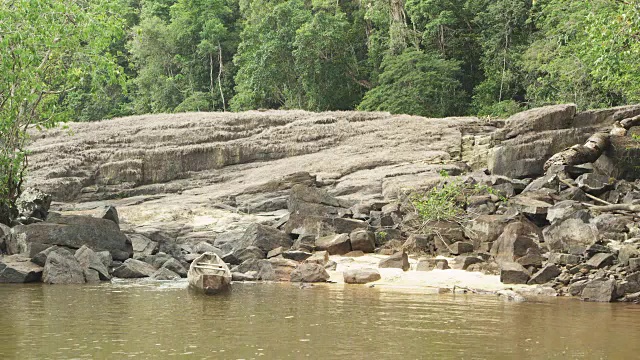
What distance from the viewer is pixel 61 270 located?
14.9 metres

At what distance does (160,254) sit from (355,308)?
806cm

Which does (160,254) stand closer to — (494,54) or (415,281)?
Result: (415,281)

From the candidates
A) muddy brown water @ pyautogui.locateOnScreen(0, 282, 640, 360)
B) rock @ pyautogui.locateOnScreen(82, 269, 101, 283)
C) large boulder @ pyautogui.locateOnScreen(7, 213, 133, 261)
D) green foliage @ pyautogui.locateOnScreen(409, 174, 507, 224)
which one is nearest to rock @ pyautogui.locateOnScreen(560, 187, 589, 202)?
green foliage @ pyautogui.locateOnScreen(409, 174, 507, 224)

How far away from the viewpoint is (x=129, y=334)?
349 inches

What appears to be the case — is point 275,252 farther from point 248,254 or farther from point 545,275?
point 545,275

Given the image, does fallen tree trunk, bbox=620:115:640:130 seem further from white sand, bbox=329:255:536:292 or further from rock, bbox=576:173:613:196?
white sand, bbox=329:255:536:292

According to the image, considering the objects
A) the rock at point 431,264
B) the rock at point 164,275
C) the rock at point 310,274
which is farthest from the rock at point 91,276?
the rock at point 431,264

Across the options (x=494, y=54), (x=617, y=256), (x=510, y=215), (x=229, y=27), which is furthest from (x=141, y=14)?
(x=617, y=256)

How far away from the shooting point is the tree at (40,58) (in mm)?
16109

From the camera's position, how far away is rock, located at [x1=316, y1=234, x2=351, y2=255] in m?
16.8

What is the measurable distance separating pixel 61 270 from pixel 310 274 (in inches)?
200

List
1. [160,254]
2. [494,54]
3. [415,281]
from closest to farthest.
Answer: [415,281] → [160,254] → [494,54]

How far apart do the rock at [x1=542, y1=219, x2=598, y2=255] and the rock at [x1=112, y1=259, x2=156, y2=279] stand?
8.66 m

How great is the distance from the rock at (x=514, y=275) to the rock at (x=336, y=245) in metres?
4.43
